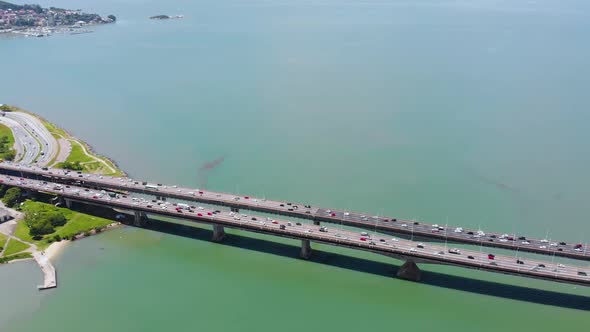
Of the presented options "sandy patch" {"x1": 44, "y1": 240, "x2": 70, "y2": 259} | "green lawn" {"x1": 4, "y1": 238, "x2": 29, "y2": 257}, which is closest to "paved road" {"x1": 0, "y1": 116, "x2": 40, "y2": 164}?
"green lawn" {"x1": 4, "y1": 238, "x2": 29, "y2": 257}

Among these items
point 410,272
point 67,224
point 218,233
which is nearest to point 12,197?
point 67,224

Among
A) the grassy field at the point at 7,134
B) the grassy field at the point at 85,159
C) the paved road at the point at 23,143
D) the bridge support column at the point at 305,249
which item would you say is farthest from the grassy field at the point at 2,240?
the bridge support column at the point at 305,249

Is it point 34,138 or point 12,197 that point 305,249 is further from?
point 34,138

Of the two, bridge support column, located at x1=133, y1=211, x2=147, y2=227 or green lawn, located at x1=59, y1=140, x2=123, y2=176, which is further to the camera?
green lawn, located at x1=59, y1=140, x2=123, y2=176

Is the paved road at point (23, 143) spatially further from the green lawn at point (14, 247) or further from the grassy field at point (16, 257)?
the grassy field at point (16, 257)

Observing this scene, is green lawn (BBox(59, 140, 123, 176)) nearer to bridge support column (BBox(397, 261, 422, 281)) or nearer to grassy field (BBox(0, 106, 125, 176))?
grassy field (BBox(0, 106, 125, 176))

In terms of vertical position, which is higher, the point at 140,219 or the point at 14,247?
the point at 140,219

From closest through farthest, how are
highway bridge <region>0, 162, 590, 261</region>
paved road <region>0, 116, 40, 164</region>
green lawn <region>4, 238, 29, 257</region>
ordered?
highway bridge <region>0, 162, 590, 261</region> < green lawn <region>4, 238, 29, 257</region> < paved road <region>0, 116, 40, 164</region>

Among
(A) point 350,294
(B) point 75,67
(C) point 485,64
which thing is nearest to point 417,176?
(A) point 350,294

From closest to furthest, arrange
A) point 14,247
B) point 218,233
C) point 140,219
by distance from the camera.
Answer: point 14,247 → point 218,233 → point 140,219
